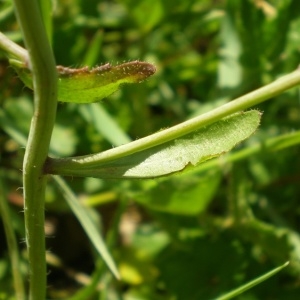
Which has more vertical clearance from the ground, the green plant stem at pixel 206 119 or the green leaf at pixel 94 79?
the green leaf at pixel 94 79

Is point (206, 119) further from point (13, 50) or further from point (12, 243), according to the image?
point (12, 243)

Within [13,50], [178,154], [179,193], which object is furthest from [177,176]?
[13,50]

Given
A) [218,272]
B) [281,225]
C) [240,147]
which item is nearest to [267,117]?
[240,147]

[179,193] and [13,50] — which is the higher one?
[179,193]

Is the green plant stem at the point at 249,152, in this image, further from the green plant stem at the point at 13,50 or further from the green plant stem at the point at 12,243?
the green plant stem at the point at 13,50

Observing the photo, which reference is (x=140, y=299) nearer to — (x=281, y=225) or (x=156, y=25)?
(x=281, y=225)

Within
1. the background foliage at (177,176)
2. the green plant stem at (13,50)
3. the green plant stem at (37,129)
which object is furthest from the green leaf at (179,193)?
Answer: the green plant stem at (13,50)
